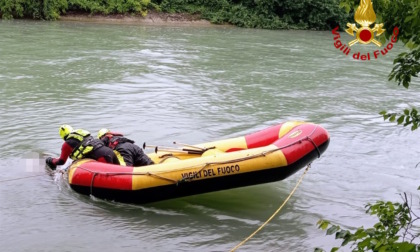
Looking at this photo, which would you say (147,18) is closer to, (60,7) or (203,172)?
(60,7)

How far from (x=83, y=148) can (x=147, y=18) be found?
19793 mm

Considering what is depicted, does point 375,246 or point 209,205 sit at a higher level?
point 375,246

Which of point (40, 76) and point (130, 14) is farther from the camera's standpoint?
point (130, 14)

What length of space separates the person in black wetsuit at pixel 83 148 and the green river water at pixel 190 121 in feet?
1.50

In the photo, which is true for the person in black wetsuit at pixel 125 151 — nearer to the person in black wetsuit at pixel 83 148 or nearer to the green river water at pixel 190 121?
the person in black wetsuit at pixel 83 148

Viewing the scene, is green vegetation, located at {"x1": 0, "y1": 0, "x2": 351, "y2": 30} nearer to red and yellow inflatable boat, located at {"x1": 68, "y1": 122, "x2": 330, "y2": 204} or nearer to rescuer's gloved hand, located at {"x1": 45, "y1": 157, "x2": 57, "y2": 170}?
rescuer's gloved hand, located at {"x1": 45, "y1": 157, "x2": 57, "y2": 170}

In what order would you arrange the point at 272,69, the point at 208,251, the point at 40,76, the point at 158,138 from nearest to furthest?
the point at 208,251 < the point at 158,138 < the point at 40,76 < the point at 272,69

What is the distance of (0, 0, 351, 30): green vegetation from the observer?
→ 2506 centimetres

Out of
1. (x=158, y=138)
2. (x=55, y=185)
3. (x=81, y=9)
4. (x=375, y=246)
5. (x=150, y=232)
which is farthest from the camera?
(x=81, y=9)

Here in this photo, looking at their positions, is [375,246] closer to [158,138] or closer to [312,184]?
[312,184]

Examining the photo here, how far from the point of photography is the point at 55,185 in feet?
22.8

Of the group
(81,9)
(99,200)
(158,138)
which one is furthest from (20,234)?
(81,9)

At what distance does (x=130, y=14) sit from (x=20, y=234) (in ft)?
68.0

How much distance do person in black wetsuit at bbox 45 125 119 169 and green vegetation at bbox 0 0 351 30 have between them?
61.5ft
